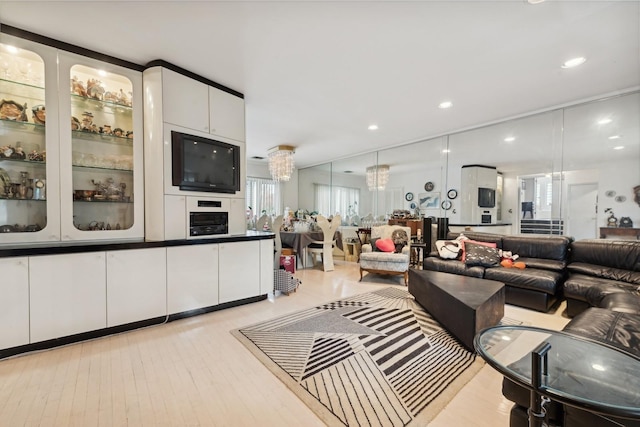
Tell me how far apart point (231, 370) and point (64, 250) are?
1725 millimetres

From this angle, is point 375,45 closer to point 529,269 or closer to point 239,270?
point 239,270

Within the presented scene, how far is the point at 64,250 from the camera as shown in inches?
85.4

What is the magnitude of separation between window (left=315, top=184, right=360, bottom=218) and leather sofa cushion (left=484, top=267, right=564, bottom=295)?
12.6 ft

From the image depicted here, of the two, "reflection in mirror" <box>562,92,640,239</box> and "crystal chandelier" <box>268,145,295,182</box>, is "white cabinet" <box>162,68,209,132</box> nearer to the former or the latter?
"crystal chandelier" <box>268,145,295,182</box>

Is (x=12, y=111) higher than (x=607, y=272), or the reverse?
(x=12, y=111)

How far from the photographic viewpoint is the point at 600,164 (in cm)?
348

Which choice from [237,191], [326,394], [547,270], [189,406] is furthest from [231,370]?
[547,270]

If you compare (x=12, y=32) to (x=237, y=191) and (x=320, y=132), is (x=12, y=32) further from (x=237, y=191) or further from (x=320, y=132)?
(x=320, y=132)

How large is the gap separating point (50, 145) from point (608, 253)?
5.95 m

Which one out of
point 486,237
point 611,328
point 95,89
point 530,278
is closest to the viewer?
point 611,328

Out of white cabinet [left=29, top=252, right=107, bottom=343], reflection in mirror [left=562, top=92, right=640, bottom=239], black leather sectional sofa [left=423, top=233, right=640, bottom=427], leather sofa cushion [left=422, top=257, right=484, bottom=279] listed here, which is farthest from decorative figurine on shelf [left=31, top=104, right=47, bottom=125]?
reflection in mirror [left=562, top=92, right=640, bottom=239]

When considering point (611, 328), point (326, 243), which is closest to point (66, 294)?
point (326, 243)

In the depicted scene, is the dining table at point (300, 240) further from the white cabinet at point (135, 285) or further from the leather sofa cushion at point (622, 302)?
the leather sofa cushion at point (622, 302)

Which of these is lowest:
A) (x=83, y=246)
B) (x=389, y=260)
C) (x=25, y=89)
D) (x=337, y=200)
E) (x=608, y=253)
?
(x=389, y=260)
